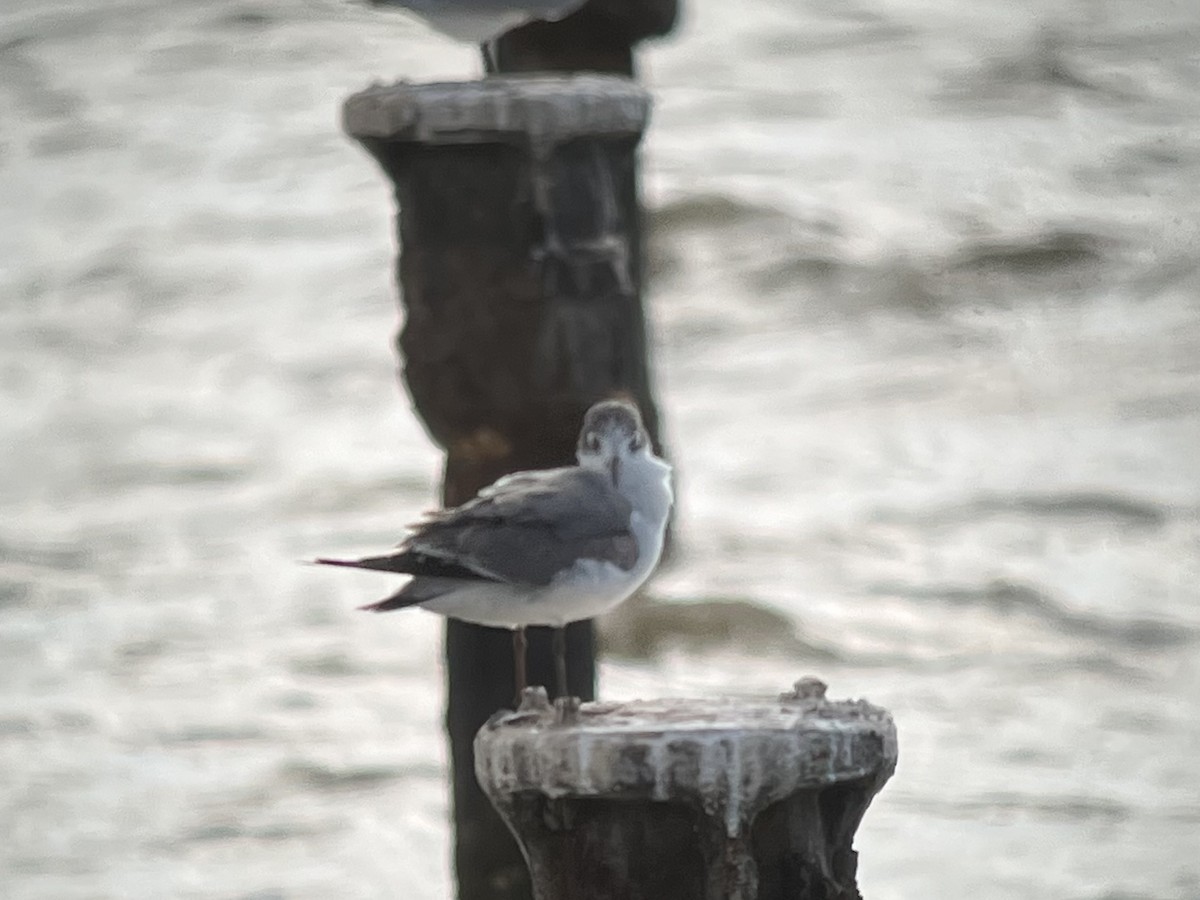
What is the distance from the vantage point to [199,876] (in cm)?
551

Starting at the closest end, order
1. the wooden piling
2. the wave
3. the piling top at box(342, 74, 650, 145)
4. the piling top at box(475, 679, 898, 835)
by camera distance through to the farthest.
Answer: the piling top at box(475, 679, 898, 835)
the piling top at box(342, 74, 650, 145)
the wooden piling
the wave

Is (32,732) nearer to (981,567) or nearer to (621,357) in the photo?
(981,567)

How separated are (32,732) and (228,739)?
51 cm

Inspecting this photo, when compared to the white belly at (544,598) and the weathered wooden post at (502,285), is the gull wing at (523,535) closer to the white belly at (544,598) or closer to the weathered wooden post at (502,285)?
the white belly at (544,598)

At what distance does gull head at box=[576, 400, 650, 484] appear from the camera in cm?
327

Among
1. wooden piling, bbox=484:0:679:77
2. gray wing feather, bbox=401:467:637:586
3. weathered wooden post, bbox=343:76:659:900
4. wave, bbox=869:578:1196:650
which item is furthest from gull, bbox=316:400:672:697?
wave, bbox=869:578:1196:650

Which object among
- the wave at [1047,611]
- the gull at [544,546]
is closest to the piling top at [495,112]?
the gull at [544,546]

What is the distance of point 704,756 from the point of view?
2.51m

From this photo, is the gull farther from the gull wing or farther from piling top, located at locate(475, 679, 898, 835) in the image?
piling top, located at locate(475, 679, 898, 835)

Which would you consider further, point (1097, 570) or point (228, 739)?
point (1097, 570)

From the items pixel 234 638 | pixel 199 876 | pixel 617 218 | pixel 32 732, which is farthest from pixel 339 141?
pixel 617 218

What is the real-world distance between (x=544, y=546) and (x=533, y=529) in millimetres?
25

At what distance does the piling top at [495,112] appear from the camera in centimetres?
343

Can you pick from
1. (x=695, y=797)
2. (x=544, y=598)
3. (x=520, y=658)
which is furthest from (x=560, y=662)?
(x=695, y=797)
